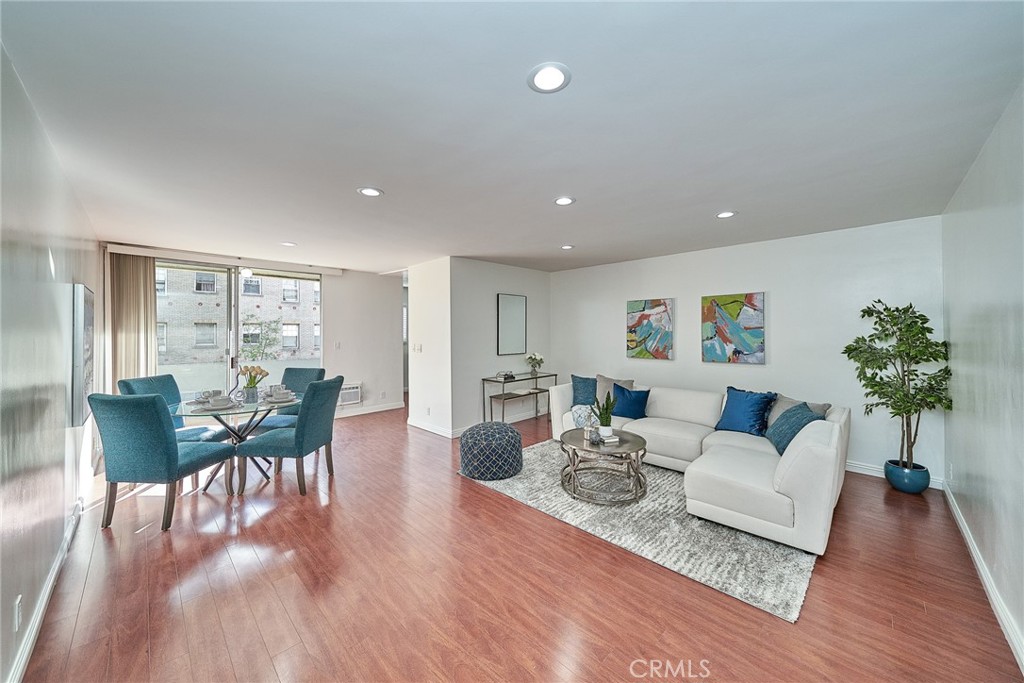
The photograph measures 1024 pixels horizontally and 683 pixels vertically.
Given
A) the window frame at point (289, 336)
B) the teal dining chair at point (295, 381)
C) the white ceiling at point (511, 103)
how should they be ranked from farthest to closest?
the window frame at point (289, 336)
the teal dining chair at point (295, 381)
the white ceiling at point (511, 103)

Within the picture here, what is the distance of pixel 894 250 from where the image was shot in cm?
367

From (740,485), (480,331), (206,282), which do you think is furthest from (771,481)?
(206,282)

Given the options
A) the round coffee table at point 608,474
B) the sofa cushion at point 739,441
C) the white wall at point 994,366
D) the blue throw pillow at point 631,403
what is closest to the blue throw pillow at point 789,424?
the sofa cushion at point 739,441

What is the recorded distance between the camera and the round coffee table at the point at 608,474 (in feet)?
10.6

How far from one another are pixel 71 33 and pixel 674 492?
4.24 metres

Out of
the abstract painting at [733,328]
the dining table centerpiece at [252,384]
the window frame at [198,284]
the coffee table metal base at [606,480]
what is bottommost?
the coffee table metal base at [606,480]

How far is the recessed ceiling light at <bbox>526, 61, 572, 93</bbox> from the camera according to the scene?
58.4 inches

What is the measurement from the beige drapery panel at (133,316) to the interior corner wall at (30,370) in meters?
2.64

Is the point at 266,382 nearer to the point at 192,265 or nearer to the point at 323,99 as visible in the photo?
the point at 192,265

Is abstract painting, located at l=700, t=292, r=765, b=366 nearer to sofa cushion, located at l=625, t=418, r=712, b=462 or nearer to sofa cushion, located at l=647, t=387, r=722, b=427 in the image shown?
sofa cushion, located at l=647, t=387, r=722, b=427

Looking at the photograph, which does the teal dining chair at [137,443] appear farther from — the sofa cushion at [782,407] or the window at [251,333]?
the sofa cushion at [782,407]

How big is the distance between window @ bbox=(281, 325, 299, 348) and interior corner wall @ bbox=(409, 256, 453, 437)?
184 cm

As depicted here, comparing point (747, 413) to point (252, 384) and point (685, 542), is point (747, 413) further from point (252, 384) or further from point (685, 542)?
point (252, 384)

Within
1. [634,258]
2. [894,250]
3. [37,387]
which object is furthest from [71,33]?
[894,250]
